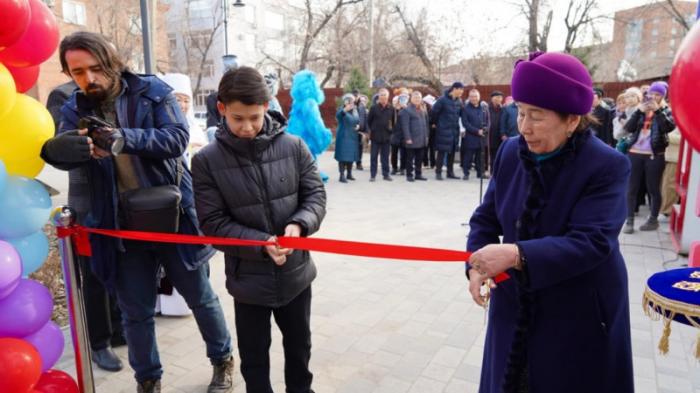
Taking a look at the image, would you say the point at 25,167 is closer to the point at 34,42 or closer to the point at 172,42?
the point at 34,42

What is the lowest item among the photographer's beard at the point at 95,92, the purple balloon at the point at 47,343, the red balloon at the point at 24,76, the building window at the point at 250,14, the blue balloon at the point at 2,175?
the purple balloon at the point at 47,343

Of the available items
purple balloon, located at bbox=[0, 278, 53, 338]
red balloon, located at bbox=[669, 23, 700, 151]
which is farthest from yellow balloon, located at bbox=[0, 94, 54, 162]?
red balloon, located at bbox=[669, 23, 700, 151]

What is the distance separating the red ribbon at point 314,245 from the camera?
2.12 metres

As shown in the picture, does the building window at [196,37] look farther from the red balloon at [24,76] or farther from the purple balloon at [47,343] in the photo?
the purple balloon at [47,343]

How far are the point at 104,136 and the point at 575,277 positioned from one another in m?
1.97

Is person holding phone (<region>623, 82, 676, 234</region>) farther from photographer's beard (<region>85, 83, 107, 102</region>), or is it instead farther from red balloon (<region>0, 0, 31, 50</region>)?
red balloon (<region>0, 0, 31, 50</region>)

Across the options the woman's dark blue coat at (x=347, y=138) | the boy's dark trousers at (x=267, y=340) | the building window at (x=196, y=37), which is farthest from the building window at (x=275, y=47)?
the boy's dark trousers at (x=267, y=340)

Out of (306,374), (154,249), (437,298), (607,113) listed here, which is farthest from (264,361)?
(607,113)

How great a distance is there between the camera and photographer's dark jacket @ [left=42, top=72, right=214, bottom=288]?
2588 millimetres

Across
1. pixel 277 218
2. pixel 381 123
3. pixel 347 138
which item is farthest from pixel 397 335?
pixel 381 123

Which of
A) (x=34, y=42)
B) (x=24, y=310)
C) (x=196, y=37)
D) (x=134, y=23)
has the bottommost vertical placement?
(x=24, y=310)

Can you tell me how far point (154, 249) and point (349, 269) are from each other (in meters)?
2.87

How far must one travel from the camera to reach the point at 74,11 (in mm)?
30234

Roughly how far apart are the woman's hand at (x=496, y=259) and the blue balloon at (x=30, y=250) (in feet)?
6.44
